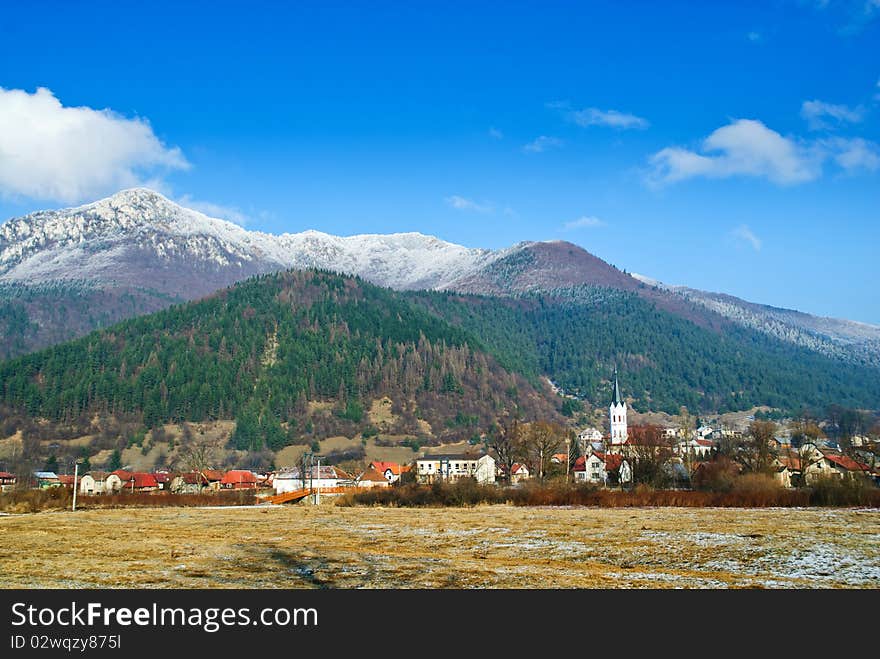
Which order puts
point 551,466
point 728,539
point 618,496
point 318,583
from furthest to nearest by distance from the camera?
point 551,466 → point 618,496 → point 728,539 → point 318,583

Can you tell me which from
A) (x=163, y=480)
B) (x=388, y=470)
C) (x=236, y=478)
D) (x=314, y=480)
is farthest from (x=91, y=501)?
(x=388, y=470)

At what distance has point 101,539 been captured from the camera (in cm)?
3347

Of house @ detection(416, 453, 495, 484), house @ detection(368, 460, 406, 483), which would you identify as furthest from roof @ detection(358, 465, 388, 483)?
house @ detection(416, 453, 495, 484)

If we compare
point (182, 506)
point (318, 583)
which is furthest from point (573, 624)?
point (182, 506)

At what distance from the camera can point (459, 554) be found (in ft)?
85.1

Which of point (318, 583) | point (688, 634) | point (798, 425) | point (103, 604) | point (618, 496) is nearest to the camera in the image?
point (688, 634)

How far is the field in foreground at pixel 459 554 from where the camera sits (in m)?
19.4

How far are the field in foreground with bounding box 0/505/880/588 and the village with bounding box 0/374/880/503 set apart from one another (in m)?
33.0

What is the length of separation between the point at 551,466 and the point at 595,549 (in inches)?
2852

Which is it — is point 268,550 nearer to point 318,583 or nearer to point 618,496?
point 318,583

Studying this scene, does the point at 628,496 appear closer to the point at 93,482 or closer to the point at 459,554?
the point at 459,554

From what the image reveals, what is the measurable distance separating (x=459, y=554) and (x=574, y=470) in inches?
3572

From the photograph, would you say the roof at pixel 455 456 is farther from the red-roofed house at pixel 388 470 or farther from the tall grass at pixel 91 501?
the tall grass at pixel 91 501

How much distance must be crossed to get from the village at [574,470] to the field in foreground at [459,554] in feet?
108
